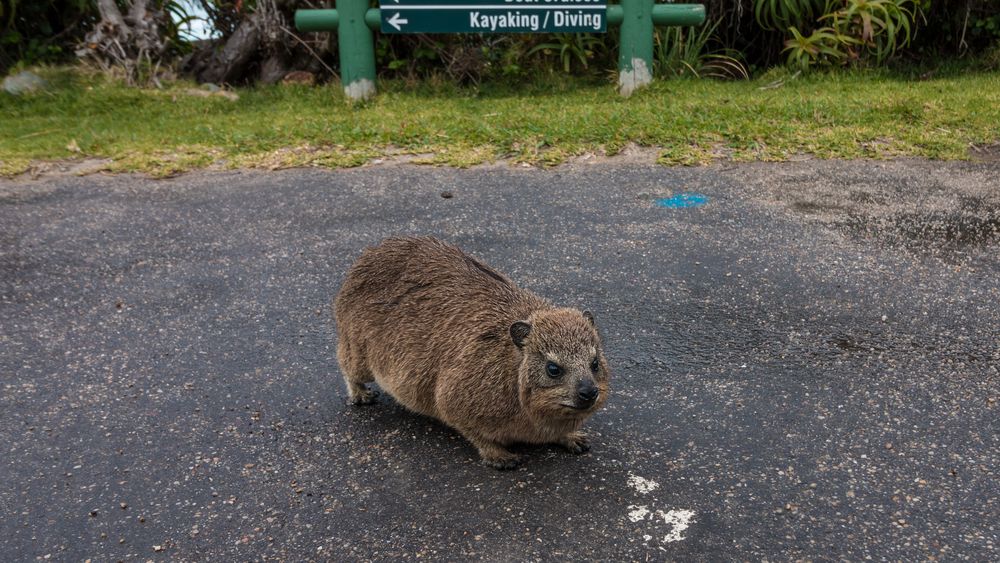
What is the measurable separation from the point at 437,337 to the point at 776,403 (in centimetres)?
155

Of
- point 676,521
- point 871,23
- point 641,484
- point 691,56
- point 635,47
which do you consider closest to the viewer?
point 676,521

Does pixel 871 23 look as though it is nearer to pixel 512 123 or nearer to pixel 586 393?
pixel 512 123

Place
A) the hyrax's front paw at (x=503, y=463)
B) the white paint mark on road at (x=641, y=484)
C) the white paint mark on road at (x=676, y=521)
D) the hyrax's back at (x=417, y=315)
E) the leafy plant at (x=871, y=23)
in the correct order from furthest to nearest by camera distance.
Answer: the leafy plant at (x=871, y=23) < the hyrax's back at (x=417, y=315) < the hyrax's front paw at (x=503, y=463) < the white paint mark on road at (x=641, y=484) < the white paint mark on road at (x=676, y=521)

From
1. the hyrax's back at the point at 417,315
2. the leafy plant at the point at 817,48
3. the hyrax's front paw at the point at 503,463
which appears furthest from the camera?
the leafy plant at the point at 817,48

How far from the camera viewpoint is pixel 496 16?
8.57 meters

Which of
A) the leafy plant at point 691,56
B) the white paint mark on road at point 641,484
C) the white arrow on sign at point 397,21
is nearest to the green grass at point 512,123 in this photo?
the leafy plant at point 691,56

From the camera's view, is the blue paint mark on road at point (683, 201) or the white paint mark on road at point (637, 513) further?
the blue paint mark on road at point (683, 201)

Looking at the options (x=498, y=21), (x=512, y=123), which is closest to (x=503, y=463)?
(x=512, y=123)

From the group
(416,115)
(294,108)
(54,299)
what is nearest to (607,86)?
(416,115)

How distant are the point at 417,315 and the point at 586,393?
0.94m

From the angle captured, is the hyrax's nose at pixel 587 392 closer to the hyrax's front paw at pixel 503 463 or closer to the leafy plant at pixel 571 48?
the hyrax's front paw at pixel 503 463

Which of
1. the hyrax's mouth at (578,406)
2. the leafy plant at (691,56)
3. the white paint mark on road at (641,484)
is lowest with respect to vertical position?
the white paint mark on road at (641,484)

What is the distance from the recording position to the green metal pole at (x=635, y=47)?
28.7ft

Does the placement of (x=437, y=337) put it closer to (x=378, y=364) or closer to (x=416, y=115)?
(x=378, y=364)
